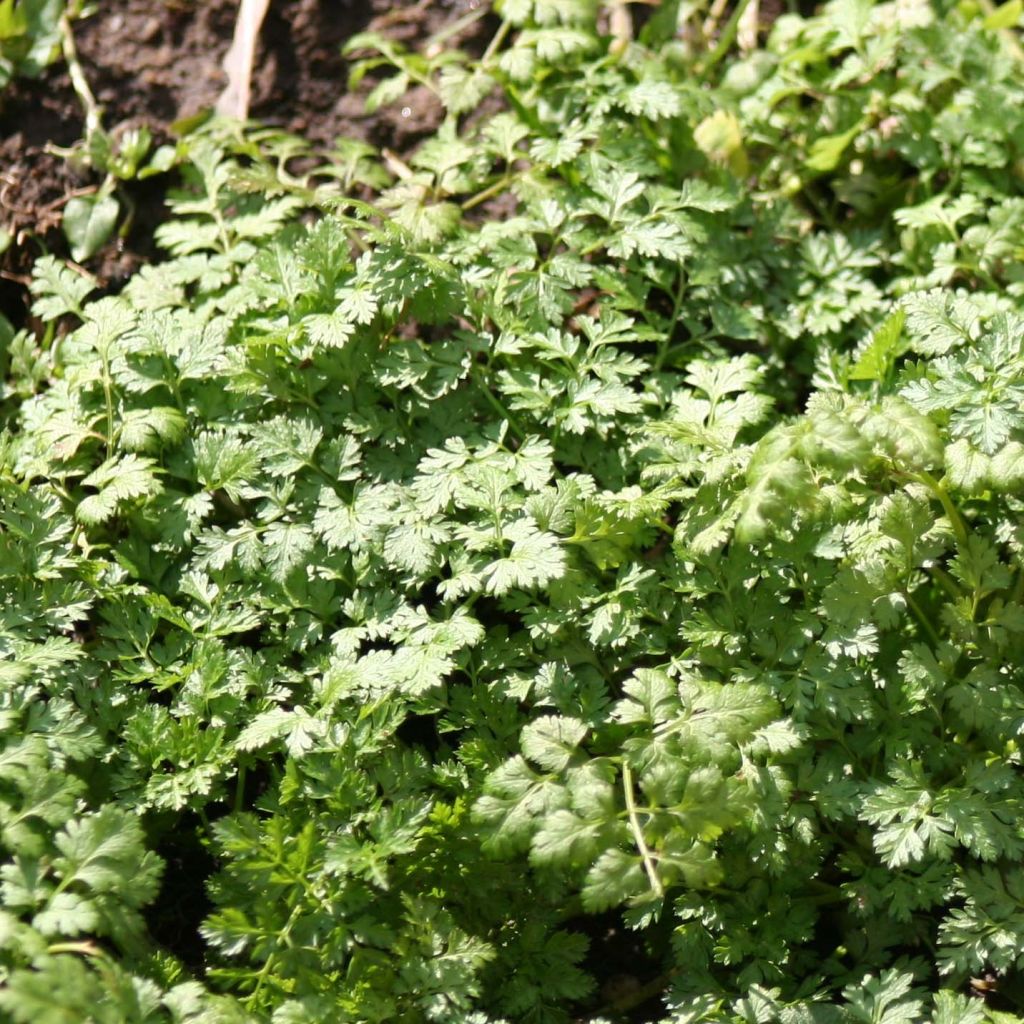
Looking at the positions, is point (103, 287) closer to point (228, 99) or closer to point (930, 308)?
point (228, 99)

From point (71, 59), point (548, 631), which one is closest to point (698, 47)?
point (71, 59)

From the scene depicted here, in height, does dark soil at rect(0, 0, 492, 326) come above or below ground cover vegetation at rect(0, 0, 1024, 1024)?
above

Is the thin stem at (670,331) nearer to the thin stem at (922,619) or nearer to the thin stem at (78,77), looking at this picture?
the thin stem at (922,619)

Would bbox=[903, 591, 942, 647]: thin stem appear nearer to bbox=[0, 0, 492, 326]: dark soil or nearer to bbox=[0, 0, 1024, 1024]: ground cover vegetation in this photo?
bbox=[0, 0, 1024, 1024]: ground cover vegetation

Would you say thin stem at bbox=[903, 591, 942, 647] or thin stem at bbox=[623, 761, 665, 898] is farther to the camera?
thin stem at bbox=[903, 591, 942, 647]

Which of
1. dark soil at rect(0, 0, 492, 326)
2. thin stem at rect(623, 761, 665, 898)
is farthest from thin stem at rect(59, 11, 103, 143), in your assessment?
thin stem at rect(623, 761, 665, 898)

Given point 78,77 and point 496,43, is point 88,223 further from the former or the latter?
point 496,43

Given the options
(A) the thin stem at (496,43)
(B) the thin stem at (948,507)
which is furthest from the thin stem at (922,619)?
(A) the thin stem at (496,43)

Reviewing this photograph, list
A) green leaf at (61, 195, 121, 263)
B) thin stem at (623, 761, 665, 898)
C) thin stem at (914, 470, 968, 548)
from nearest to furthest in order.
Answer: thin stem at (623, 761, 665, 898) < thin stem at (914, 470, 968, 548) < green leaf at (61, 195, 121, 263)
